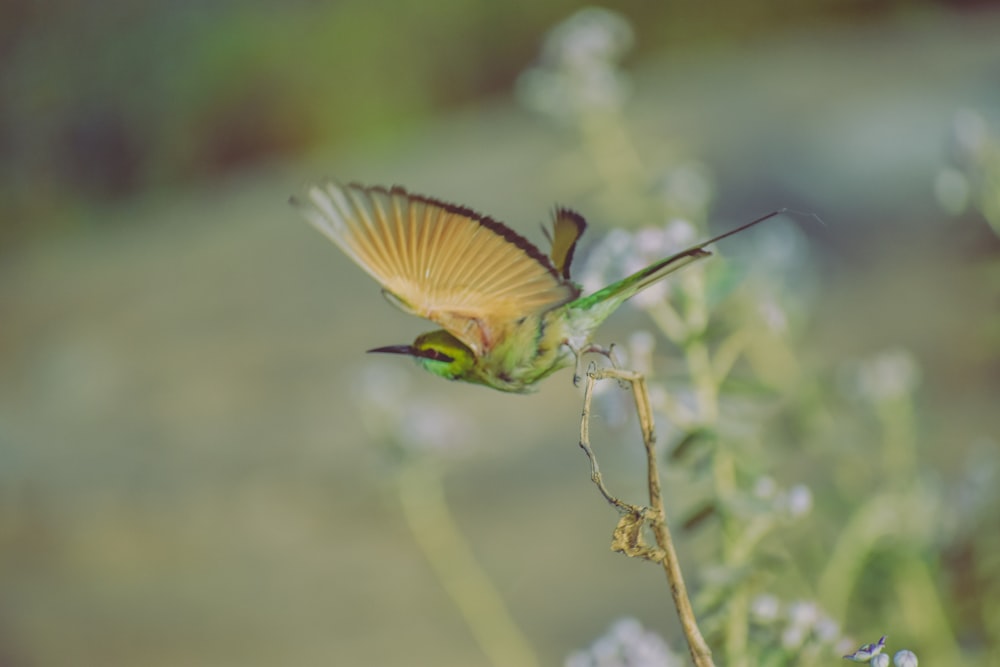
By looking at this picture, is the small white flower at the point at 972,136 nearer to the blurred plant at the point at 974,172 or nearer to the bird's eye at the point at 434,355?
the blurred plant at the point at 974,172

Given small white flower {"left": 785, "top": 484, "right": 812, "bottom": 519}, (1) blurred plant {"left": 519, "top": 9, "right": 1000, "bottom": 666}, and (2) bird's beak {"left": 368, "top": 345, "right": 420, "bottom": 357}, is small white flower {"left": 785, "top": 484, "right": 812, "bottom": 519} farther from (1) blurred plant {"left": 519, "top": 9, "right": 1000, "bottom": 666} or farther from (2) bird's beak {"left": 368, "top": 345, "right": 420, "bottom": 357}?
(2) bird's beak {"left": 368, "top": 345, "right": 420, "bottom": 357}

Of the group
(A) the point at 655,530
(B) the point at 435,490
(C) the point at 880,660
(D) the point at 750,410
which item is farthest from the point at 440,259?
(B) the point at 435,490

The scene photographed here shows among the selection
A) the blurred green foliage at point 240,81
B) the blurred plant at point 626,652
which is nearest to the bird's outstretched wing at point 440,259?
the blurred plant at point 626,652

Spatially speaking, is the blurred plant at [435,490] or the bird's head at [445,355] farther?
the blurred plant at [435,490]

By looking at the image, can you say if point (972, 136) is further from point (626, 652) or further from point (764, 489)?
point (626, 652)

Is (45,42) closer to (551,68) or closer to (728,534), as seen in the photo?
(551,68)

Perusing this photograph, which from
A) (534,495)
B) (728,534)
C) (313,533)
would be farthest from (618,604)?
(728,534)

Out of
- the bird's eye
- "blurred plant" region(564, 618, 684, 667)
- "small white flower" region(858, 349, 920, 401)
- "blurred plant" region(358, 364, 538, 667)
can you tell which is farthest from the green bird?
"small white flower" region(858, 349, 920, 401)
